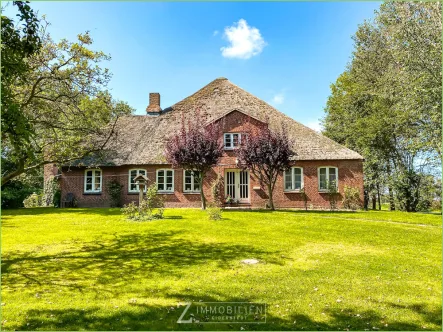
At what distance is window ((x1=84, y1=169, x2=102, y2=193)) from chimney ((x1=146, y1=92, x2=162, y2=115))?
7.60 meters

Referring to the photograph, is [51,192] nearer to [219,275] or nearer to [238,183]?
[238,183]

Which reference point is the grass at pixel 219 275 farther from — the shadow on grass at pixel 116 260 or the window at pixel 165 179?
the window at pixel 165 179

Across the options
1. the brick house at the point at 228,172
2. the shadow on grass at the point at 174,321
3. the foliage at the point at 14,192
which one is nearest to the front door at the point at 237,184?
the brick house at the point at 228,172

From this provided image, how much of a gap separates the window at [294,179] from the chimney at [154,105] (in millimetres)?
13448

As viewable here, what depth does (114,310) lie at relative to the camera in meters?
5.71

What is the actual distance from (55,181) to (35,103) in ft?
57.0

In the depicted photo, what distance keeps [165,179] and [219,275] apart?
17.7 meters

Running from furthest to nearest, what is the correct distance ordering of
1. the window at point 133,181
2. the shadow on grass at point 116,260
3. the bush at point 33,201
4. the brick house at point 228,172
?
1. the bush at point 33,201
2. the window at point 133,181
3. the brick house at point 228,172
4. the shadow on grass at point 116,260

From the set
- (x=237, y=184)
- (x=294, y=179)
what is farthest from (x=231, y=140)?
(x=294, y=179)

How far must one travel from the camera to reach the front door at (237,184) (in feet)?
80.2

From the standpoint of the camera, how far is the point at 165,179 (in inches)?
976

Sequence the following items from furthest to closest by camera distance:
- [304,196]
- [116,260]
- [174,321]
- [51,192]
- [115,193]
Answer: [51,192], [115,193], [304,196], [116,260], [174,321]

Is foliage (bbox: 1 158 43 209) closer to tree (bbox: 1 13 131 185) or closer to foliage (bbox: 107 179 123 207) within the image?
foliage (bbox: 107 179 123 207)

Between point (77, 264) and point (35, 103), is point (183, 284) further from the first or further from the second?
point (35, 103)
